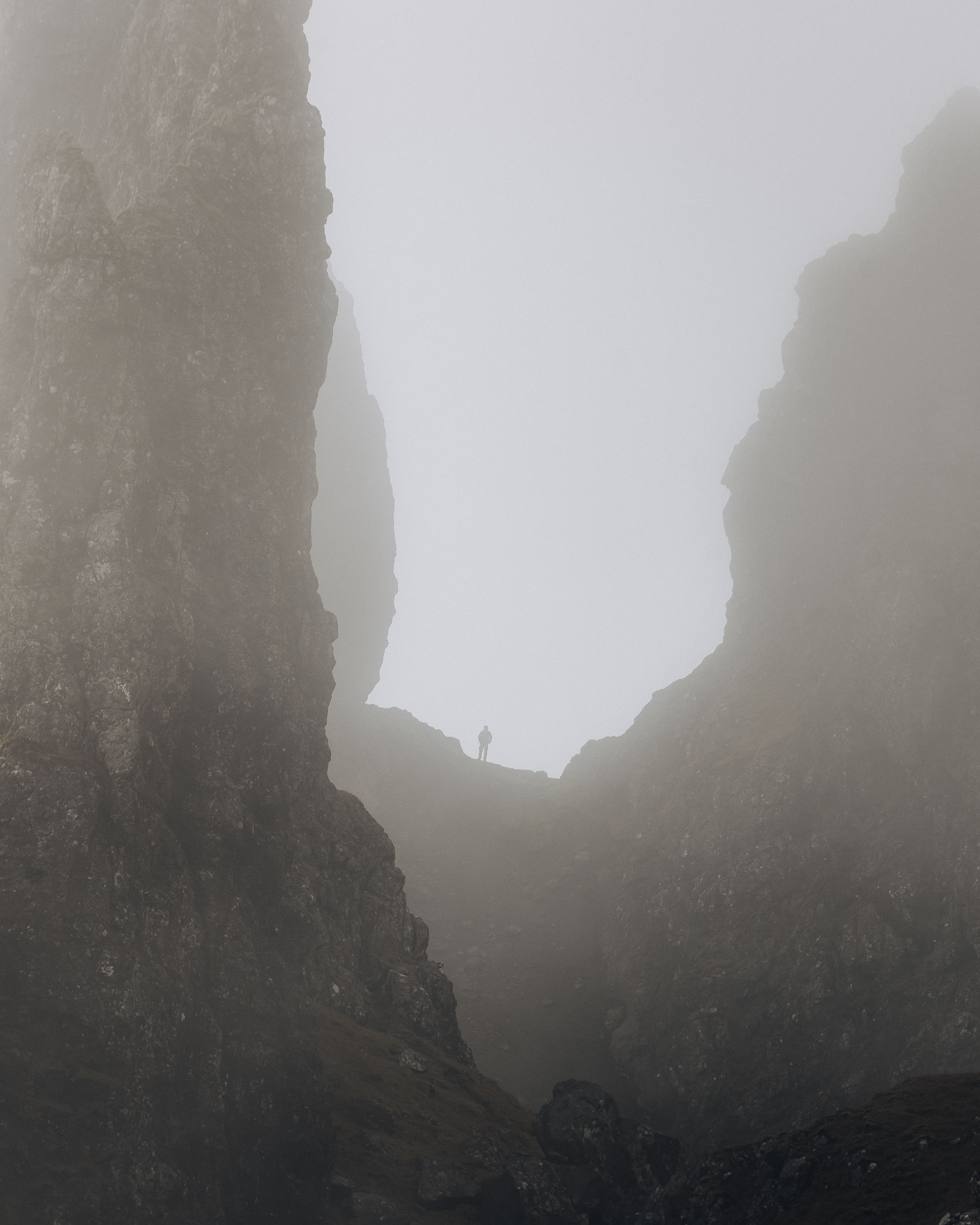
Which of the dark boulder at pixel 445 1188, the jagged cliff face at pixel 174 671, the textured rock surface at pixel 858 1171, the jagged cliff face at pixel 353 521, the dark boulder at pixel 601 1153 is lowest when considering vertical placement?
the dark boulder at pixel 601 1153

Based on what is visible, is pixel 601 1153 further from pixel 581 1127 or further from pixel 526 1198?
pixel 526 1198

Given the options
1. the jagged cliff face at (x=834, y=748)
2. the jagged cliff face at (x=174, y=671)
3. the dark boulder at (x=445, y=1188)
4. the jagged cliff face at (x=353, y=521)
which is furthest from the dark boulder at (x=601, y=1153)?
the jagged cliff face at (x=353, y=521)

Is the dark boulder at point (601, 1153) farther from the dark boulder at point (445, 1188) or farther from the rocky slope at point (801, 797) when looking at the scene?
the rocky slope at point (801, 797)

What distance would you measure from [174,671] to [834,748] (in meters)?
58.1

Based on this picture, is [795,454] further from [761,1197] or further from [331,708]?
[761,1197]

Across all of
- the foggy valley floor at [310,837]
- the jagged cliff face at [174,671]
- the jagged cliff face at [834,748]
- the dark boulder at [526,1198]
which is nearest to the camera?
the jagged cliff face at [174,671]

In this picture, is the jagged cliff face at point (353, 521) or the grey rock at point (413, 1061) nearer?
the grey rock at point (413, 1061)

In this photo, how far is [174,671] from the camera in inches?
1690

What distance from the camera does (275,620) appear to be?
52375 millimetres

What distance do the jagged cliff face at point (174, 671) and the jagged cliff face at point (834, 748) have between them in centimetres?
2391

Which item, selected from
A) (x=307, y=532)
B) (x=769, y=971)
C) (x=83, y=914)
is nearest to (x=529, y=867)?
(x=769, y=971)

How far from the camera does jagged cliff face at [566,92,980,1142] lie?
5928 cm

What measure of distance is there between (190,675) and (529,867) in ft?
191

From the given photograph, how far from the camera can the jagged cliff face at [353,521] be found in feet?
458
